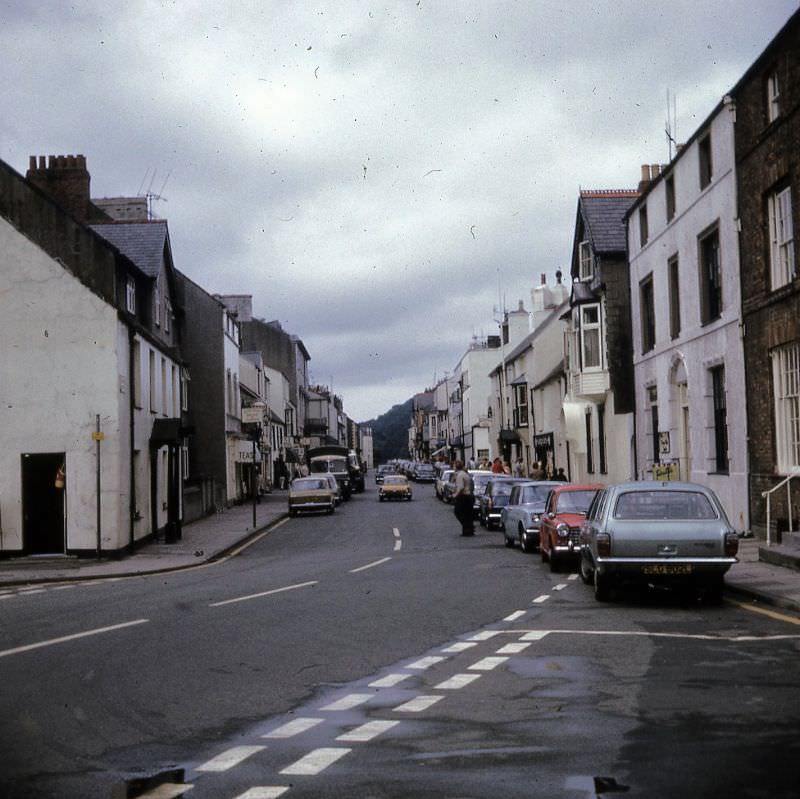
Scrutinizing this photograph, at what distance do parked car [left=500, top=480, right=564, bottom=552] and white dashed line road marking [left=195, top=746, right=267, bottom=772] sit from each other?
18.2 m

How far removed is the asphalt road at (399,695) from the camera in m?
6.35

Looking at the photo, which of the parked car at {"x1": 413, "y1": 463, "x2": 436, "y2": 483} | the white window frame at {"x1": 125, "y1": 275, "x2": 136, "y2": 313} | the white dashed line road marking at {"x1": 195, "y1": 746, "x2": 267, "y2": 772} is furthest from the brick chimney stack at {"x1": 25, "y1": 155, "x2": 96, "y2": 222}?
the parked car at {"x1": 413, "y1": 463, "x2": 436, "y2": 483}

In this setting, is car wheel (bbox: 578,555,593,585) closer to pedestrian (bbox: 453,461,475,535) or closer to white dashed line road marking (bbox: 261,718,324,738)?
white dashed line road marking (bbox: 261,718,324,738)

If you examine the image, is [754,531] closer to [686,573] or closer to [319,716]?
[686,573]

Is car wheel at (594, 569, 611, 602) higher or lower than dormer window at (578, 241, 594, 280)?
lower

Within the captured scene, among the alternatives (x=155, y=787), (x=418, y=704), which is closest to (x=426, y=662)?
(x=418, y=704)

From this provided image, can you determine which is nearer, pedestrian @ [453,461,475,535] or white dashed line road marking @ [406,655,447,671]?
white dashed line road marking @ [406,655,447,671]

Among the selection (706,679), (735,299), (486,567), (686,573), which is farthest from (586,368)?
(706,679)

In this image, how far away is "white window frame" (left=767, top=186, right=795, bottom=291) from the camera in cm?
2230

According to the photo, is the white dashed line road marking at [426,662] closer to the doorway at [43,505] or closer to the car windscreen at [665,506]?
the car windscreen at [665,506]

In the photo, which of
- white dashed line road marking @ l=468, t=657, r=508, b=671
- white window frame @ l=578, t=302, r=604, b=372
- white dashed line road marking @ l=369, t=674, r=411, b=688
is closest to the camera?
white dashed line road marking @ l=369, t=674, r=411, b=688

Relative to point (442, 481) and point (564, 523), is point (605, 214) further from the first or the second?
point (564, 523)

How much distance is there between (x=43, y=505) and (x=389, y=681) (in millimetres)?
20619

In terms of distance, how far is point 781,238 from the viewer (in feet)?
74.9
